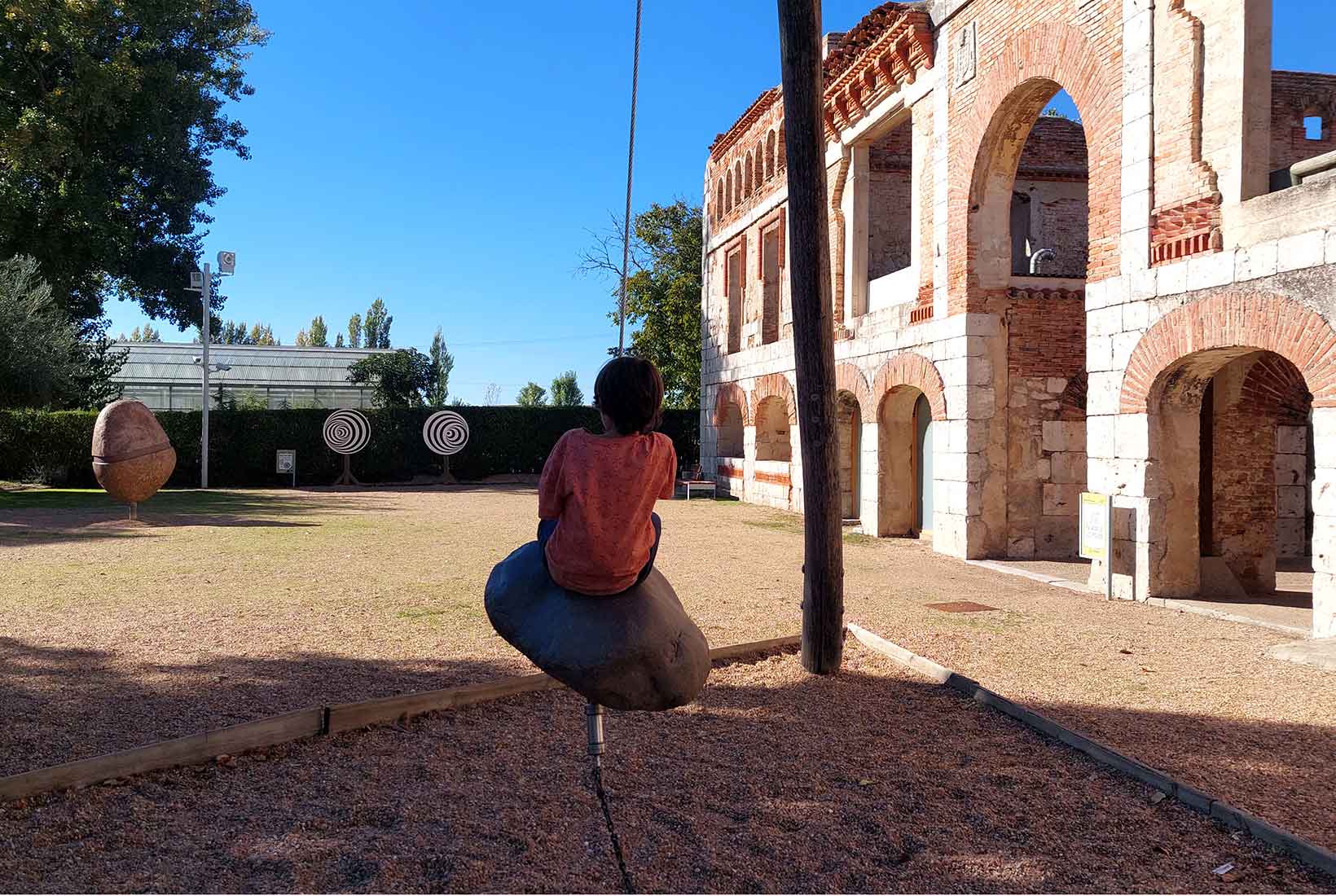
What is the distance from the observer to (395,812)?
3.52m

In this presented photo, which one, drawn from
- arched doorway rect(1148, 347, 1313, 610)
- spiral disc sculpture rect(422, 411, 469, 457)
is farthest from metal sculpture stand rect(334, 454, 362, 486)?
arched doorway rect(1148, 347, 1313, 610)

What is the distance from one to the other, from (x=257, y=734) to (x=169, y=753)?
0.38 meters

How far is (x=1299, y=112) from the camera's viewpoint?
14844 mm

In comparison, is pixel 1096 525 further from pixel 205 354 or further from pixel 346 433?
pixel 205 354

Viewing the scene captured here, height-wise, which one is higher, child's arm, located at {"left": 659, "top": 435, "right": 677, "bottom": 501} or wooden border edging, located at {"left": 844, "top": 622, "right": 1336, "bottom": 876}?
child's arm, located at {"left": 659, "top": 435, "right": 677, "bottom": 501}

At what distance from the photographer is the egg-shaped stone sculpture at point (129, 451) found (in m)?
14.0

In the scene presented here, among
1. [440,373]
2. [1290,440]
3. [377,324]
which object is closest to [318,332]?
[377,324]

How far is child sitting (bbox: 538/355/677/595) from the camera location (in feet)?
9.90

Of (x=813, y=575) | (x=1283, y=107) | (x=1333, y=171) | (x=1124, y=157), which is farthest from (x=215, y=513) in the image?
(x=1283, y=107)

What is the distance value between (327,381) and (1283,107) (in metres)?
46.3

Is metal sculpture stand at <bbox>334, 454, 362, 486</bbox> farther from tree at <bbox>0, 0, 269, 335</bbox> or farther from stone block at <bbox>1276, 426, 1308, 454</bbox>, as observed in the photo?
stone block at <bbox>1276, 426, 1308, 454</bbox>

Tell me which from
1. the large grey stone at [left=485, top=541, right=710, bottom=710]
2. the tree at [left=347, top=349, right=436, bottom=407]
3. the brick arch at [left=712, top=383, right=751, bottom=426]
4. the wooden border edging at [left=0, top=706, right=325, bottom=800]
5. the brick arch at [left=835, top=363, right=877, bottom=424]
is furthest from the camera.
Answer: the tree at [left=347, top=349, right=436, bottom=407]

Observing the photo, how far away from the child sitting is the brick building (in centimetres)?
642

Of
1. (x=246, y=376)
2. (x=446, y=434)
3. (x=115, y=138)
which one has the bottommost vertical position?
(x=446, y=434)
